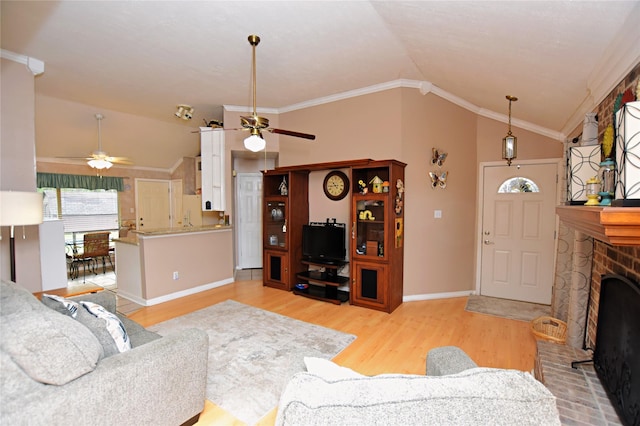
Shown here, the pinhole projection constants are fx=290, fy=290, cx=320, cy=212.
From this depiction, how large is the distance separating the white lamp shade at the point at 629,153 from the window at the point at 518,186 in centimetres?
343

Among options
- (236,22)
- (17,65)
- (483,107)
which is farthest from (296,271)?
(17,65)

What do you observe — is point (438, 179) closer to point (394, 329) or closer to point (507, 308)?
point (507, 308)

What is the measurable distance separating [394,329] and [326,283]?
128 centimetres

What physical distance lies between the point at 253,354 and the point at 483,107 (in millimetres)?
4504

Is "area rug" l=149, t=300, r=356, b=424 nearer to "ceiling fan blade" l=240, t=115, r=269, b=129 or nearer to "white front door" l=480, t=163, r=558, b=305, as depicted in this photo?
"ceiling fan blade" l=240, t=115, r=269, b=129

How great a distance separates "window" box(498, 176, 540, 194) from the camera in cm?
414

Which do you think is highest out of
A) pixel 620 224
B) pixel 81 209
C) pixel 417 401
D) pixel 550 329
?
pixel 620 224

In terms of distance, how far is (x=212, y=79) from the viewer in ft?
12.8

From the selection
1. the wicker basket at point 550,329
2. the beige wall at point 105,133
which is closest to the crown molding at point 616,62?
the wicker basket at point 550,329

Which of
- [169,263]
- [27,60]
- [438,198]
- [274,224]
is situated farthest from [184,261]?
[438,198]

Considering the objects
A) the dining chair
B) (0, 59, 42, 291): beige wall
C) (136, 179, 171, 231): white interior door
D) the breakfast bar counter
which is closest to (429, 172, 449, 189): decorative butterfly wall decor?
the breakfast bar counter

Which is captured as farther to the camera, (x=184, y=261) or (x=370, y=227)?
(x=184, y=261)

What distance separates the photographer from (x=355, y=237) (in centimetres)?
402

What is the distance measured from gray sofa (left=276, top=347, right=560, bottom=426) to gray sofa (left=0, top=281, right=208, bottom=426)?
1117 millimetres
